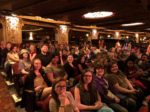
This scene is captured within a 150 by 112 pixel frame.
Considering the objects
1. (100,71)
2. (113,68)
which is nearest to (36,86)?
(100,71)

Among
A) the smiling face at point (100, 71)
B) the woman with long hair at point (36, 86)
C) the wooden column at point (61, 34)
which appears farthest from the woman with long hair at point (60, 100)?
the wooden column at point (61, 34)

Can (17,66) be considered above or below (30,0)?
below

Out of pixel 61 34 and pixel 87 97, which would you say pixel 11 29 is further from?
pixel 87 97

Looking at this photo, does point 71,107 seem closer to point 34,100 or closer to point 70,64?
point 34,100

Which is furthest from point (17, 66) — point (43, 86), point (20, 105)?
point (43, 86)

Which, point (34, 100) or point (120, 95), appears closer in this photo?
point (34, 100)

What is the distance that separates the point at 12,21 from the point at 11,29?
14.6 inches

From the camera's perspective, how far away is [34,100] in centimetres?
362

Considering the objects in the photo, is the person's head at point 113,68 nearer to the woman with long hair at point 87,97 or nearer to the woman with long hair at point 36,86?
the woman with long hair at point 87,97

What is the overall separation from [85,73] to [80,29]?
46.0ft

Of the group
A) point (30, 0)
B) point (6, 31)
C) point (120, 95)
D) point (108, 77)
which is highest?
point (30, 0)

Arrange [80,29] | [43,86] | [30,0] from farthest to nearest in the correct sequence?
[80,29]
[30,0]
[43,86]

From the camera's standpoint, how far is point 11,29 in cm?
1052

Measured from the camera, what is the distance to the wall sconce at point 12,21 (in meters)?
10.3
